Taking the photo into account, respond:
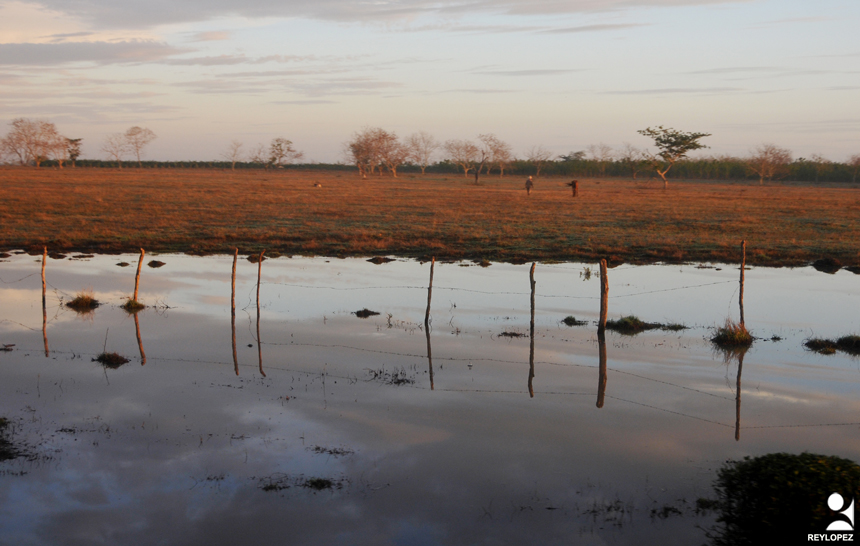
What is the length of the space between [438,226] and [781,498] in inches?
1233

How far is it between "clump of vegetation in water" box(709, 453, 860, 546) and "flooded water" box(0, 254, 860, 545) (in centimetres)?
35

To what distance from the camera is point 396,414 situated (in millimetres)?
11922

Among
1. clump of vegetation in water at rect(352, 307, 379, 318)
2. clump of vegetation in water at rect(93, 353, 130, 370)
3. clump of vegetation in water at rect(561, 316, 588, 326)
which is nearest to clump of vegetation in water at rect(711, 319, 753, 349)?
clump of vegetation in water at rect(561, 316, 588, 326)

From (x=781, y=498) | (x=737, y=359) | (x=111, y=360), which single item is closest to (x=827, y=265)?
(x=737, y=359)

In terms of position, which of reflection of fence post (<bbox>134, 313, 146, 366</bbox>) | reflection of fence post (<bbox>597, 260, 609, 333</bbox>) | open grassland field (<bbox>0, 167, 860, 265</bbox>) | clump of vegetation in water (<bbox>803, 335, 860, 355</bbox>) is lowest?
reflection of fence post (<bbox>134, 313, 146, 366</bbox>)

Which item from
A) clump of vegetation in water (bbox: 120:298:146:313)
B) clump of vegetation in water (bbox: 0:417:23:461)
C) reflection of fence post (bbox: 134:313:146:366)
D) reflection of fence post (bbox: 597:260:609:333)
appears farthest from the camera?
clump of vegetation in water (bbox: 120:298:146:313)

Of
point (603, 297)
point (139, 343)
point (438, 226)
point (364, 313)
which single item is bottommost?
point (139, 343)

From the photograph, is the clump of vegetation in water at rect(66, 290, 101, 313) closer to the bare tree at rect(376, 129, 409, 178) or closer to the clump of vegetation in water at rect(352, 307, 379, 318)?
the clump of vegetation in water at rect(352, 307, 379, 318)

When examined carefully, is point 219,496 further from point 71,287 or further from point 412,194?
point 412,194

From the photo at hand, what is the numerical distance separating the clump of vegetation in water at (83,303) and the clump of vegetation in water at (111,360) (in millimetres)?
5599

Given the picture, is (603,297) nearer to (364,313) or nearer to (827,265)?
(364,313)

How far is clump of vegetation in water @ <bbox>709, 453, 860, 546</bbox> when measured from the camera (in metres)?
7.43

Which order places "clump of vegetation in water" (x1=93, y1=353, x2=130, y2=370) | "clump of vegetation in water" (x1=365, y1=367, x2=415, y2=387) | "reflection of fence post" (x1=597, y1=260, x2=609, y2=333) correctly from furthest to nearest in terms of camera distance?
Answer: "reflection of fence post" (x1=597, y1=260, x2=609, y2=333), "clump of vegetation in water" (x1=93, y1=353, x2=130, y2=370), "clump of vegetation in water" (x1=365, y1=367, x2=415, y2=387)

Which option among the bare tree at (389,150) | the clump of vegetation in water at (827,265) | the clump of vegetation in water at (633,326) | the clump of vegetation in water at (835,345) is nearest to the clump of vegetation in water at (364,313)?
the clump of vegetation in water at (633,326)
